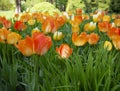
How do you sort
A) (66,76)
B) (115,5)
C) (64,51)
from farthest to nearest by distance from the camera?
(115,5) → (64,51) → (66,76)

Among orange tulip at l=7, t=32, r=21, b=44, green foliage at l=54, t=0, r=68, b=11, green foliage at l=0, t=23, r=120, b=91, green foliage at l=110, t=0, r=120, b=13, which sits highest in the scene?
orange tulip at l=7, t=32, r=21, b=44

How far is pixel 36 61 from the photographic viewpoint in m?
1.63

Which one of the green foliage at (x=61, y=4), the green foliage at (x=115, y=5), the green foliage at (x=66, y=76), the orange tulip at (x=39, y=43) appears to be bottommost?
the green foliage at (x=61, y=4)

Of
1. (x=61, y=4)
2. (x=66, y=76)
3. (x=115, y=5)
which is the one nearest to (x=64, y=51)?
(x=66, y=76)

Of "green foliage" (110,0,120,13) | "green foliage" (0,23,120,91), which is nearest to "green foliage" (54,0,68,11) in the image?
"green foliage" (110,0,120,13)

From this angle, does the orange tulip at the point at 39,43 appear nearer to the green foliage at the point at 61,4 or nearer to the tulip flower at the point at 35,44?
the tulip flower at the point at 35,44

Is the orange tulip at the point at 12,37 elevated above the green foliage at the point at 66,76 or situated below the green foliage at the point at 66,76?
above

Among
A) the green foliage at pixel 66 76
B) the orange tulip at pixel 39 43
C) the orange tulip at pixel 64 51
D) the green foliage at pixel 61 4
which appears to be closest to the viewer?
the green foliage at pixel 66 76

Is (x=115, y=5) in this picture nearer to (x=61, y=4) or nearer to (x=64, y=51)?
(x=61, y=4)

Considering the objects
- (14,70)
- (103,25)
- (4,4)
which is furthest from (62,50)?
(4,4)

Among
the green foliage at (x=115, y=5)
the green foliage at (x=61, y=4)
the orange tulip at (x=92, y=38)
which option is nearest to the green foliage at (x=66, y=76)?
the orange tulip at (x=92, y=38)

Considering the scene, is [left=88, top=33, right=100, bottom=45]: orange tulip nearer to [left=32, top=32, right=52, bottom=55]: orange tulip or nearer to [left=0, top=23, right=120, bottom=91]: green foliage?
[left=0, top=23, right=120, bottom=91]: green foliage

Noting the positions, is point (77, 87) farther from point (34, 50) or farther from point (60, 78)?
point (34, 50)

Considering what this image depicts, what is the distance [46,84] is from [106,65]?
383 millimetres
